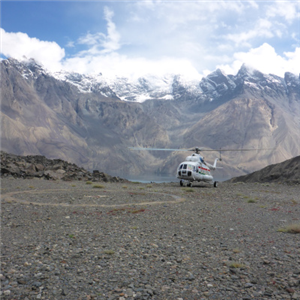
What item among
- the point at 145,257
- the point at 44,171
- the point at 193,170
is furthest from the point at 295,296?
the point at 44,171

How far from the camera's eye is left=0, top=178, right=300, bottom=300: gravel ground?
602 cm

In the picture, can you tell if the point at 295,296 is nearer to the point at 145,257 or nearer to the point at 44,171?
the point at 145,257

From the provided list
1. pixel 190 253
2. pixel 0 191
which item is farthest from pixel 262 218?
pixel 0 191

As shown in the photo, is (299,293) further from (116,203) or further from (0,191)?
(0,191)

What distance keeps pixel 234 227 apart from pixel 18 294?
334 inches

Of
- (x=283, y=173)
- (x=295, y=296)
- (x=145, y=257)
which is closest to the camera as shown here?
(x=295, y=296)

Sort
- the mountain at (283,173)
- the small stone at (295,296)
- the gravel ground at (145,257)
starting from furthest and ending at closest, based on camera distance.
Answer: the mountain at (283,173), the gravel ground at (145,257), the small stone at (295,296)

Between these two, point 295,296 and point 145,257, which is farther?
point 145,257

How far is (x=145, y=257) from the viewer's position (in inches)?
314

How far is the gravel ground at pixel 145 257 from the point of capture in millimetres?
6024

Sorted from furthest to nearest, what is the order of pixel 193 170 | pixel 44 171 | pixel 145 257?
pixel 44 171, pixel 193 170, pixel 145 257

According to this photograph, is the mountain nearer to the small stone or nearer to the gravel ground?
the gravel ground

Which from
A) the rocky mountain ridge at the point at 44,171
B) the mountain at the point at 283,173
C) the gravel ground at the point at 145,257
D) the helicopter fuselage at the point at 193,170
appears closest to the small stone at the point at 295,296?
the gravel ground at the point at 145,257

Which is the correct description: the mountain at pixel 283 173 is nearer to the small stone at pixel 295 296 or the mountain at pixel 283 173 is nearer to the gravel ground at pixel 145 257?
the gravel ground at pixel 145 257
